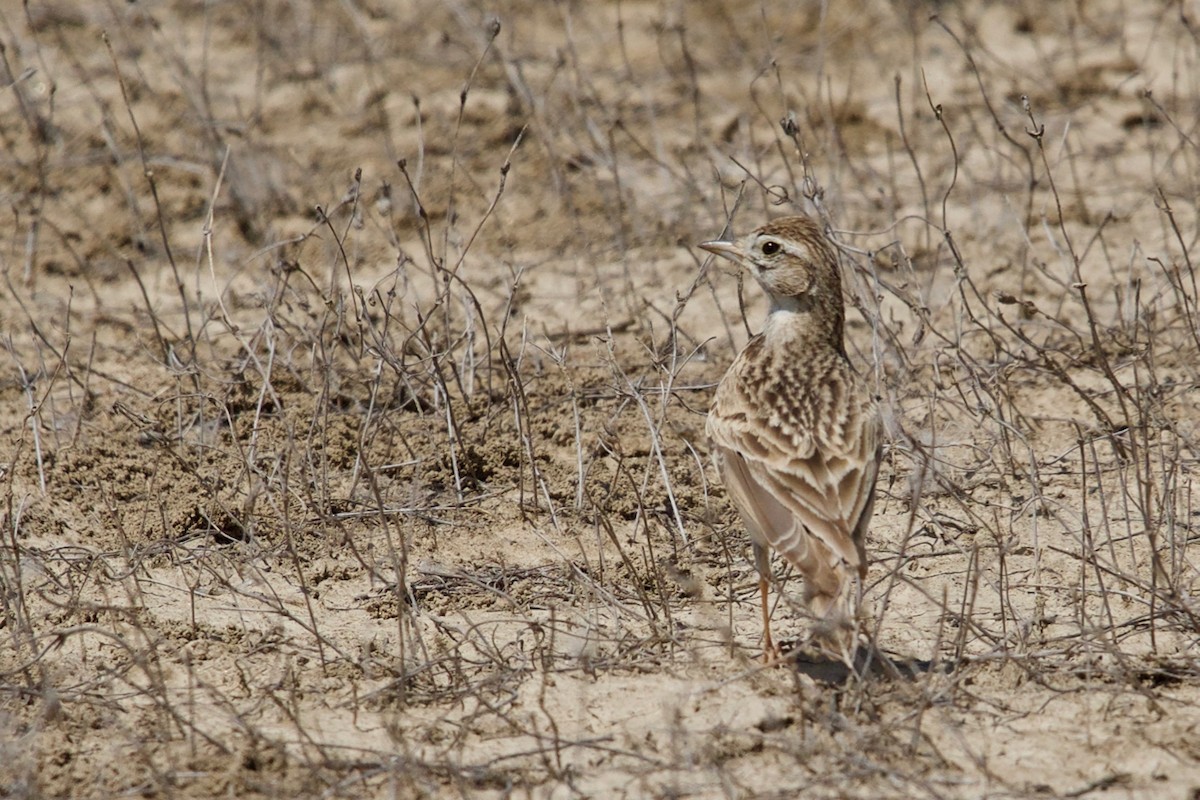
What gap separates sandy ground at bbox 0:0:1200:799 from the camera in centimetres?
467

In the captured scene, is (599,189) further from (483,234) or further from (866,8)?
(866,8)

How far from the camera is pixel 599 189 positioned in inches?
339

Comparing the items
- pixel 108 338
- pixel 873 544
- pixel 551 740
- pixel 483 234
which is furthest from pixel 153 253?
→ pixel 551 740

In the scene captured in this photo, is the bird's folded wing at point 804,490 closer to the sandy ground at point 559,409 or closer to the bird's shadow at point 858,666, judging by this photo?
the sandy ground at point 559,409

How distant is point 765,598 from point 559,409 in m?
1.94

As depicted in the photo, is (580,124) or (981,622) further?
(580,124)

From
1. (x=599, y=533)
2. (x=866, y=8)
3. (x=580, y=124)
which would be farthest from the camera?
(x=866, y=8)

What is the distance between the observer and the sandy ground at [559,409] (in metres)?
4.67

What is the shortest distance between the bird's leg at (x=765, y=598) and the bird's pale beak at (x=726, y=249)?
1416mm

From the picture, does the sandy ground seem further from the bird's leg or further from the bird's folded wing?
A: the bird's folded wing

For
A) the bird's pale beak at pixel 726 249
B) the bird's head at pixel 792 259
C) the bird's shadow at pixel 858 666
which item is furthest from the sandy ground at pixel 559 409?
the bird's pale beak at pixel 726 249

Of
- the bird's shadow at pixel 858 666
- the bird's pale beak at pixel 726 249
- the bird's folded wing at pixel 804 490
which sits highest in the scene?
the bird's pale beak at pixel 726 249

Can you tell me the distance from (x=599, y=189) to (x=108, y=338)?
2.62 meters

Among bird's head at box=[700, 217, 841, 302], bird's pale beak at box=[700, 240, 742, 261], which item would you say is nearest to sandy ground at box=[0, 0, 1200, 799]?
bird's head at box=[700, 217, 841, 302]
